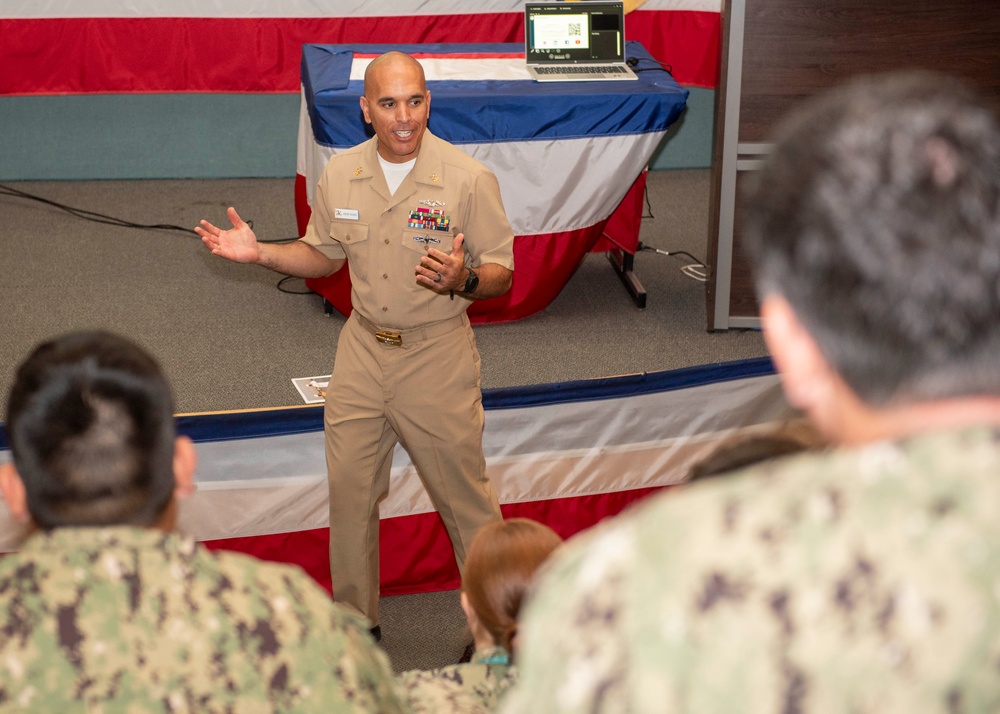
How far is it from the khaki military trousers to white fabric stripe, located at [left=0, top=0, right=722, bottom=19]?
4188 millimetres

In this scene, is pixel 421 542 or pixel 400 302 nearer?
pixel 400 302

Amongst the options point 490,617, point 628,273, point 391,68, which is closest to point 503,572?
point 490,617

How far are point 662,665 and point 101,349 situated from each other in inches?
27.8

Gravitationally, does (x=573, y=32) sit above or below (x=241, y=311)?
above

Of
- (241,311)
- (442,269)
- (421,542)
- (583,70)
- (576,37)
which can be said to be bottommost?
(421,542)

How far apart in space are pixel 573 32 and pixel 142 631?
Result: 14.7 ft

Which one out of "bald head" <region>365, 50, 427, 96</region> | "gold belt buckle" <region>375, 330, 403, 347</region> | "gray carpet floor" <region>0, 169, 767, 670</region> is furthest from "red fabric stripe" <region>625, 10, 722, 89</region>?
"gold belt buckle" <region>375, 330, 403, 347</region>

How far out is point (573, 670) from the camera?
712 mm

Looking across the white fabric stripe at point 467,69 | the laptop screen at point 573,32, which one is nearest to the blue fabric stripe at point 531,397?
the white fabric stripe at point 467,69

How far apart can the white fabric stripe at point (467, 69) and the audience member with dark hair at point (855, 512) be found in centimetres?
412

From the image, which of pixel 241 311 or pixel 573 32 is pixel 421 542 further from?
pixel 573 32

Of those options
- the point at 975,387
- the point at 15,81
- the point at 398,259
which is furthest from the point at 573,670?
the point at 15,81

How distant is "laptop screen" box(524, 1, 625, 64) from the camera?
4.99 meters

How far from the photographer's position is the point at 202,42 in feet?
21.6
